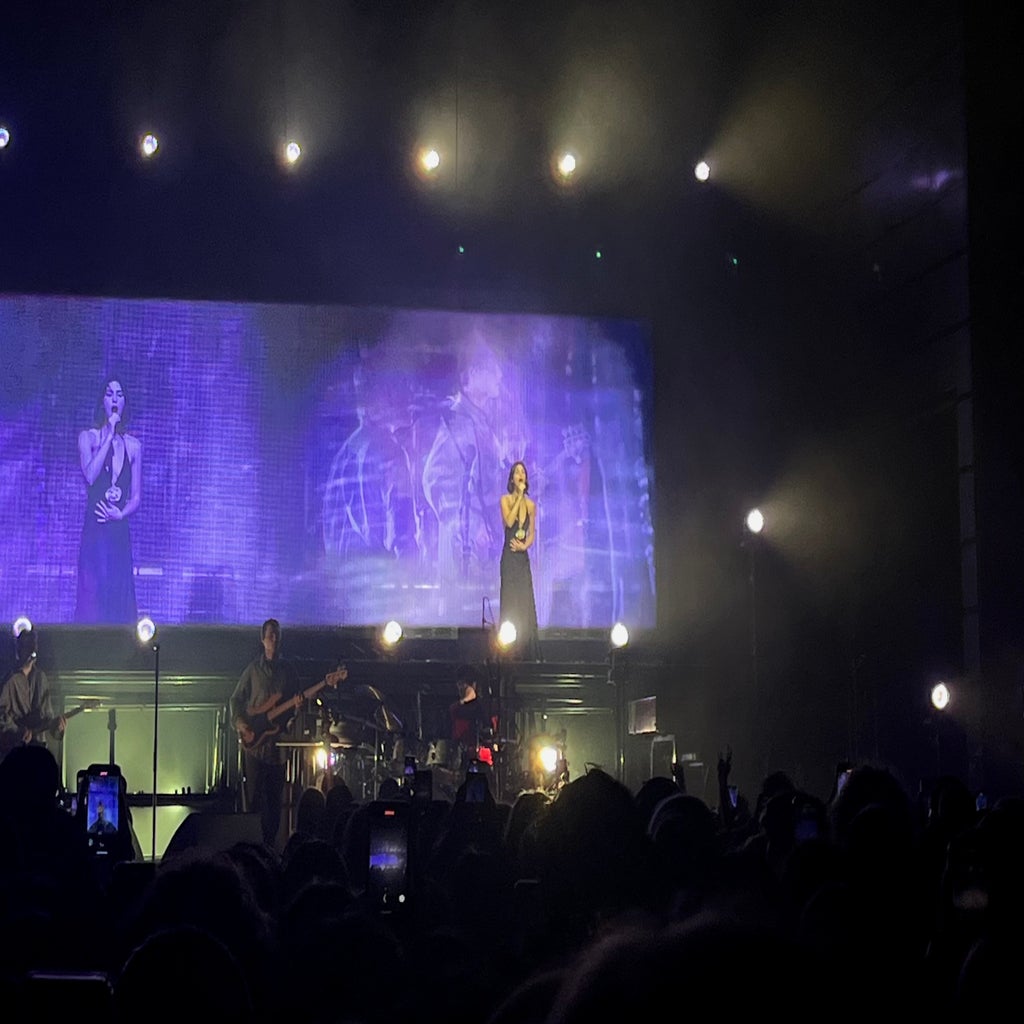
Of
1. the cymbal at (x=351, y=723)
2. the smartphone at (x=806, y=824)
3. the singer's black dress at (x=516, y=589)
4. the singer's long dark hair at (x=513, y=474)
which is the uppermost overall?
the singer's long dark hair at (x=513, y=474)

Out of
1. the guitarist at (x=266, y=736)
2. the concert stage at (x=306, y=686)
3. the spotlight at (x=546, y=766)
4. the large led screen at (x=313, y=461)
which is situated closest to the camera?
the spotlight at (x=546, y=766)

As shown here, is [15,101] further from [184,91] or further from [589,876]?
[589,876]

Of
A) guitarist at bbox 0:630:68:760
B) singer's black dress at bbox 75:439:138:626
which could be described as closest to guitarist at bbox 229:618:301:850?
guitarist at bbox 0:630:68:760

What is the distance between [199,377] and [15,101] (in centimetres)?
362

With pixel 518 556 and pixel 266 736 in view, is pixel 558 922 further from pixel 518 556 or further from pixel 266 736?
pixel 518 556

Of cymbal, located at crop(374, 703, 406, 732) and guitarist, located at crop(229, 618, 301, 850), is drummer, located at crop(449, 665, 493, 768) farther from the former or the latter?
guitarist, located at crop(229, 618, 301, 850)

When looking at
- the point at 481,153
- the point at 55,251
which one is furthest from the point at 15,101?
the point at 481,153

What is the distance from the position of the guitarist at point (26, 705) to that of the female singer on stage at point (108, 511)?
6.20ft

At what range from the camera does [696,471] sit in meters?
18.0

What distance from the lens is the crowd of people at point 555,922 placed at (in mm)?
1066

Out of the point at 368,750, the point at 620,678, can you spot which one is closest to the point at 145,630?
the point at 368,750

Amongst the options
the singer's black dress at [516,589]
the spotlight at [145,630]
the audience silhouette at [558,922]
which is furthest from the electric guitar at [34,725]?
the audience silhouette at [558,922]

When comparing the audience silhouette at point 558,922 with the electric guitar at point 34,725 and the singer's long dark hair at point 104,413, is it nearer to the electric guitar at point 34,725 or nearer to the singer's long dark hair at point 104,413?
the electric guitar at point 34,725

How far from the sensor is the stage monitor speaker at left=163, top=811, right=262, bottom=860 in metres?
7.50
